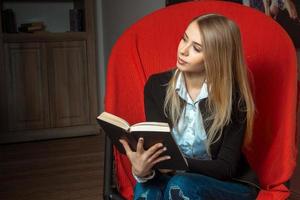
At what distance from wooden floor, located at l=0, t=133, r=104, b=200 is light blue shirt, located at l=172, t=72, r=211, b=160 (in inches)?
46.0

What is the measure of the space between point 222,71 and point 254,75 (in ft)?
0.81

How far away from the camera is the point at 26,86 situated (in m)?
3.53

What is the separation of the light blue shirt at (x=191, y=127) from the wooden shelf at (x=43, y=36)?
241cm

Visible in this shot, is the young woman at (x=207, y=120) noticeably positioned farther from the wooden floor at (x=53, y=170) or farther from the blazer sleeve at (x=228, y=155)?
the wooden floor at (x=53, y=170)

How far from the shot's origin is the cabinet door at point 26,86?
3.47m

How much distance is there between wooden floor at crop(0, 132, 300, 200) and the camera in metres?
2.40

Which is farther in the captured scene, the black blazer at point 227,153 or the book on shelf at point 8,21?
the book on shelf at point 8,21

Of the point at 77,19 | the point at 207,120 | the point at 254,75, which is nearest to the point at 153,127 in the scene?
the point at 207,120

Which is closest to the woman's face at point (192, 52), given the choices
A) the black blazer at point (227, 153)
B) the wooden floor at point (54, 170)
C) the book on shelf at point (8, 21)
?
the black blazer at point (227, 153)

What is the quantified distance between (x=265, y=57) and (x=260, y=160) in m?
0.32

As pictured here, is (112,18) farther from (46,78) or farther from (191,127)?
(191,127)

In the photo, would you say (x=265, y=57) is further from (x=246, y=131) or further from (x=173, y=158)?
(x=173, y=158)

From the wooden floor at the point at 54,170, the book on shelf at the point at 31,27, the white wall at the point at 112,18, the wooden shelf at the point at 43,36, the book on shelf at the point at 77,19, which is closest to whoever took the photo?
the wooden floor at the point at 54,170

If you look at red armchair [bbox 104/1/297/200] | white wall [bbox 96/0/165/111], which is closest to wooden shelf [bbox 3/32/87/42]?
white wall [bbox 96/0/165/111]
